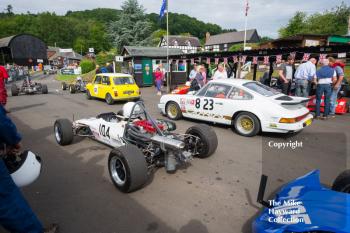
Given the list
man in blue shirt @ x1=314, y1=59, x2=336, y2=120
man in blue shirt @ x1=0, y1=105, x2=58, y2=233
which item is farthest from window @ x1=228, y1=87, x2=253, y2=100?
man in blue shirt @ x1=0, y1=105, x2=58, y2=233

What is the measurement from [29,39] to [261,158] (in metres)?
22.2

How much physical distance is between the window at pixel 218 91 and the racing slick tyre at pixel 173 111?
1231 mm

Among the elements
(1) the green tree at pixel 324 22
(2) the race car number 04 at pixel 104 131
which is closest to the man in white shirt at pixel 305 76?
(2) the race car number 04 at pixel 104 131

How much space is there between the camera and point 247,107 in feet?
19.8

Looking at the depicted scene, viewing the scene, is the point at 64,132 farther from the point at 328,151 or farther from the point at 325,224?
the point at 328,151

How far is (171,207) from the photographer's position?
3156 millimetres

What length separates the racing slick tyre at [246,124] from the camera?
597 centimetres

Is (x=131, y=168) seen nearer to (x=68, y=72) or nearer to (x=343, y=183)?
(x=343, y=183)

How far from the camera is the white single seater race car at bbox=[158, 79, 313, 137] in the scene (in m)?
5.62

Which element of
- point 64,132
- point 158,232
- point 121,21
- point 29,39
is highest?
point 121,21

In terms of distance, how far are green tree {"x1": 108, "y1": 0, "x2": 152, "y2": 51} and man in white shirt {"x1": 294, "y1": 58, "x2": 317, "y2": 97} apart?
99.3 feet

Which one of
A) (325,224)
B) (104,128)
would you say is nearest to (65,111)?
(104,128)

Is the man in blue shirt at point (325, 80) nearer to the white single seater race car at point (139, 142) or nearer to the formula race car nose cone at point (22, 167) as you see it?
the white single seater race car at point (139, 142)

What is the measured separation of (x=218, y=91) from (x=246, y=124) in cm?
125
